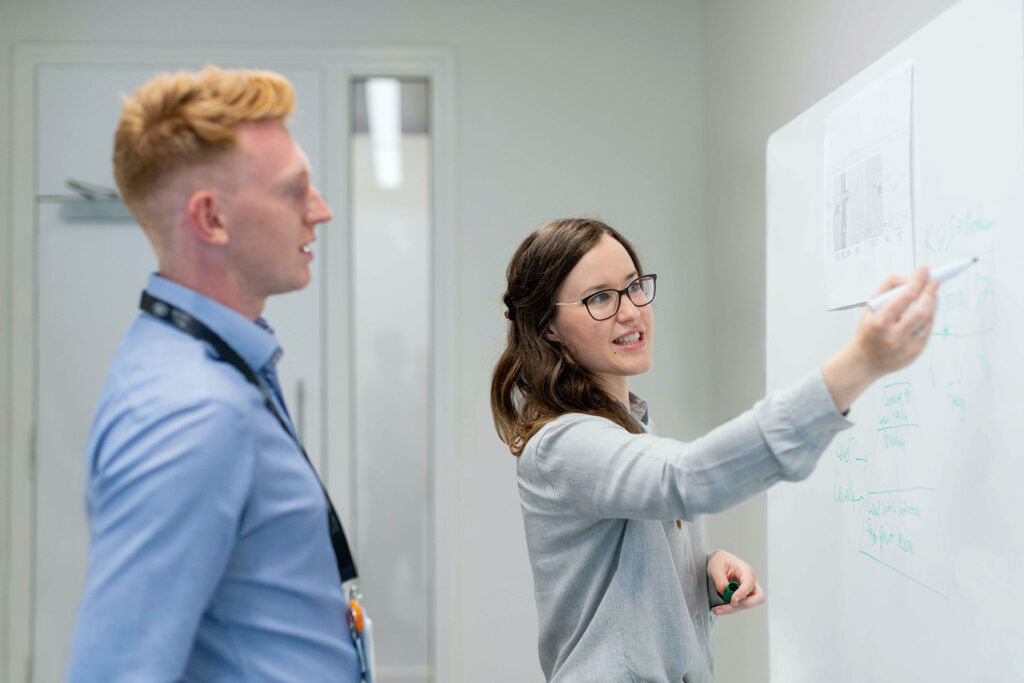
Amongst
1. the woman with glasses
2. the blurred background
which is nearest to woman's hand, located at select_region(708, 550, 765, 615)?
the woman with glasses

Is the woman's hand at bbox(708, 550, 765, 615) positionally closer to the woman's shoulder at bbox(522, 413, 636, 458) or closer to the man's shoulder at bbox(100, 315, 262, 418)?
the woman's shoulder at bbox(522, 413, 636, 458)

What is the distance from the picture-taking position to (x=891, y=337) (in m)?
0.87

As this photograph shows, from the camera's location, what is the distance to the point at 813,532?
1.62 meters

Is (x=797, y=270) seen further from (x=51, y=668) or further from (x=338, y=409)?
(x=51, y=668)

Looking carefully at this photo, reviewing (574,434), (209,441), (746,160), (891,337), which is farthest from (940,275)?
(746,160)

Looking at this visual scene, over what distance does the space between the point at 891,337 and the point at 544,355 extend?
1.97 ft

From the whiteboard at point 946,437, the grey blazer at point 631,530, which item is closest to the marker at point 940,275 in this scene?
the grey blazer at point 631,530

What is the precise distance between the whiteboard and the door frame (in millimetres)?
1602

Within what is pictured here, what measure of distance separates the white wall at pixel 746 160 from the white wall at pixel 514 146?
0.12m

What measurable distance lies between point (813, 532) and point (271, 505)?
3.65ft

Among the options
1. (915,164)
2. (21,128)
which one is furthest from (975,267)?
(21,128)

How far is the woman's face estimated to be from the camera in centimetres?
133

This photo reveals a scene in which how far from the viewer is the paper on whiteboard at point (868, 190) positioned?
4.20 ft

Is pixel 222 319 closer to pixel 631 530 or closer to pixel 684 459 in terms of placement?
pixel 684 459
